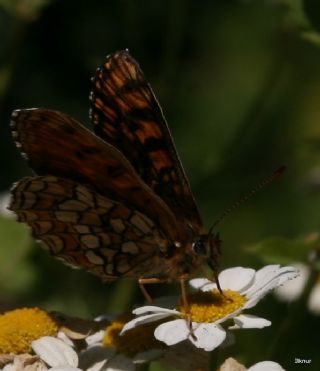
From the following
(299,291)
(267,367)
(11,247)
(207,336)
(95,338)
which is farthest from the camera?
(11,247)

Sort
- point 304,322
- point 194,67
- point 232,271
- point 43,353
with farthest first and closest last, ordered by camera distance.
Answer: point 194,67, point 304,322, point 232,271, point 43,353

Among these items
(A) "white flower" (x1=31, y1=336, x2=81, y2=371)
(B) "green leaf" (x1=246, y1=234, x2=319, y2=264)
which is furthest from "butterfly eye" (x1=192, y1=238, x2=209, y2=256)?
(A) "white flower" (x1=31, y1=336, x2=81, y2=371)

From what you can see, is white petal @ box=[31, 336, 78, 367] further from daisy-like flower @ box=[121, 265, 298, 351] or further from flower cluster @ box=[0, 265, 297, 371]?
daisy-like flower @ box=[121, 265, 298, 351]

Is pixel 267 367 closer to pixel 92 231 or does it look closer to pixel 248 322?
pixel 248 322

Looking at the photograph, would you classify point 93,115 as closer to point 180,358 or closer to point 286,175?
point 180,358

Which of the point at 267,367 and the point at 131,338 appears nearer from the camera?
the point at 267,367

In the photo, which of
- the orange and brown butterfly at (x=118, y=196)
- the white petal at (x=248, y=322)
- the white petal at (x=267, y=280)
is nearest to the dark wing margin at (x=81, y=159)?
the orange and brown butterfly at (x=118, y=196)

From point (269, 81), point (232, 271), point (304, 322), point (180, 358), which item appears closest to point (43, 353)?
point (180, 358)

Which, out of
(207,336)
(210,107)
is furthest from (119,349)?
(210,107)

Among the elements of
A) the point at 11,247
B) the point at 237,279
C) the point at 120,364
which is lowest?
the point at 120,364
